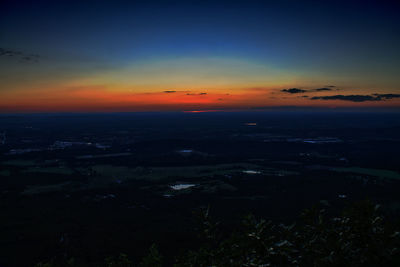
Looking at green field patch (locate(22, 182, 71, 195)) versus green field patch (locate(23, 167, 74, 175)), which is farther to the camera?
green field patch (locate(23, 167, 74, 175))

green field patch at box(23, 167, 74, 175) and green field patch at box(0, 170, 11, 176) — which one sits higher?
green field patch at box(0, 170, 11, 176)

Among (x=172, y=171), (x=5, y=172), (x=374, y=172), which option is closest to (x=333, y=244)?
(x=172, y=171)

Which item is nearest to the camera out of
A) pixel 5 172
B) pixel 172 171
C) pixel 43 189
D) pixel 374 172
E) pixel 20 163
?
pixel 43 189

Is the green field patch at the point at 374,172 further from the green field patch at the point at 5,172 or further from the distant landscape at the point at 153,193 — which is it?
the green field patch at the point at 5,172

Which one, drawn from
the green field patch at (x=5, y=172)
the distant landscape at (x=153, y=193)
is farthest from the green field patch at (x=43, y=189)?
the green field patch at (x=5, y=172)

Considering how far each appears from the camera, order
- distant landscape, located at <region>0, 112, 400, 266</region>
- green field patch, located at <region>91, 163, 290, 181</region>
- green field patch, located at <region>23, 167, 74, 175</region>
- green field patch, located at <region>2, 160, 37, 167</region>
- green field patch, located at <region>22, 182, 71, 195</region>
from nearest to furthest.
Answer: distant landscape, located at <region>0, 112, 400, 266</region> → green field patch, located at <region>22, 182, 71, 195</region> → green field patch, located at <region>91, 163, 290, 181</region> → green field patch, located at <region>23, 167, 74, 175</region> → green field patch, located at <region>2, 160, 37, 167</region>

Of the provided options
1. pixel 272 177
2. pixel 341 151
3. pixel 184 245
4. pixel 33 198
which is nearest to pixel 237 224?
pixel 184 245

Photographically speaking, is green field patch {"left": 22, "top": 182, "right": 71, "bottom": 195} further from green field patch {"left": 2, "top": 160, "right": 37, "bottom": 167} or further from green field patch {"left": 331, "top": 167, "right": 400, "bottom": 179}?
green field patch {"left": 331, "top": 167, "right": 400, "bottom": 179}

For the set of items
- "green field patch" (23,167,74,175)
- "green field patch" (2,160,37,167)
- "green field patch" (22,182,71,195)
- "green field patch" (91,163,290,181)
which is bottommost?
"green field patch" (91,163,290,181)

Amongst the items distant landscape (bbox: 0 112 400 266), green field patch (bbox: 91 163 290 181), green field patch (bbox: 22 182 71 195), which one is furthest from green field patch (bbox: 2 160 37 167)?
green field patch (bbox: 22 182 71 195)

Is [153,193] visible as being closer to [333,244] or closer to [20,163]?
[333,244]

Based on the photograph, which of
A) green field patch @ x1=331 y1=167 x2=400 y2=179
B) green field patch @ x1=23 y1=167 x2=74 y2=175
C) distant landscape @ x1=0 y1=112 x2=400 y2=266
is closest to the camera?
distant landscape @ x1=0 y1=112 x2=400 y2=266
